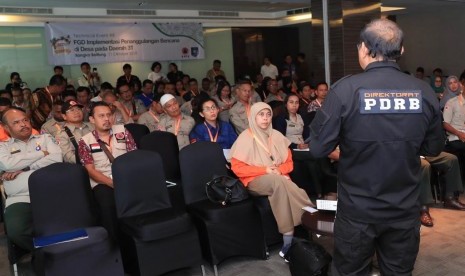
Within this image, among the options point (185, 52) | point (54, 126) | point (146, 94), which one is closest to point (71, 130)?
point (54, 126)

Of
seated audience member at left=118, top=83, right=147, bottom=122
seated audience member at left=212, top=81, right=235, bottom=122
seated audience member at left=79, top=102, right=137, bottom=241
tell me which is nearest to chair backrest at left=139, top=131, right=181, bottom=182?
seated audience member at left=79, top=102, right=137, bottom=241

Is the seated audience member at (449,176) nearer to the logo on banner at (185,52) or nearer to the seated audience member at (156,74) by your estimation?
the seated audience member at (156,74)

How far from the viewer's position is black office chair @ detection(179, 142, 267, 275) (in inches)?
132

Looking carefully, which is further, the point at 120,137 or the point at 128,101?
the point at 128,101

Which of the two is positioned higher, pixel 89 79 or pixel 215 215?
pixel 89 79

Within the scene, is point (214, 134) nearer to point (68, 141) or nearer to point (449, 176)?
point (68, 141)

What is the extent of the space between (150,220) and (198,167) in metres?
0.69

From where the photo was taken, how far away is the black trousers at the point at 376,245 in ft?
6.45

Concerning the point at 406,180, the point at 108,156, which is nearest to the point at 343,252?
the point at 406,180

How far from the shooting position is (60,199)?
312 centimetres

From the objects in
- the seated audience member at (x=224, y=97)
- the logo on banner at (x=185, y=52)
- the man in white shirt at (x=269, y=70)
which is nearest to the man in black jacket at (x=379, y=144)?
the seated audience member at (x=224, y=97)

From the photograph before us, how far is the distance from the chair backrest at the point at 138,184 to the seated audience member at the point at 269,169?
0.68 meters

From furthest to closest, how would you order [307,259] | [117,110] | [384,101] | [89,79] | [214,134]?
[89,79] → [117,110] → [214,134] → [307,259] → [384,101]

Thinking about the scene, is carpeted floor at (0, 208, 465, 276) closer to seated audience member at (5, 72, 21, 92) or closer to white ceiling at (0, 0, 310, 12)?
white ceiling at (0, 0, 310, 12)
